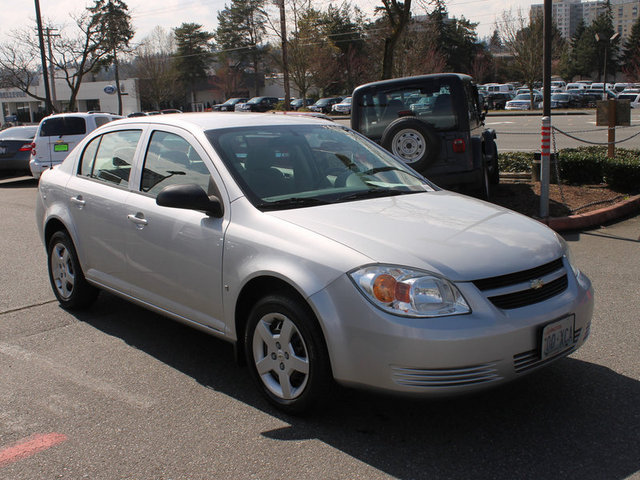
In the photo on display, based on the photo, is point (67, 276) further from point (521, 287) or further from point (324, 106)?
point (324, 106)

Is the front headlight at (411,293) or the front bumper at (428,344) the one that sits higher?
the front headlight at (411,293)

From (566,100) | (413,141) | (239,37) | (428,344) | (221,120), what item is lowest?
(428,344)

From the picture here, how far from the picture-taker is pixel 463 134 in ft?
29.2

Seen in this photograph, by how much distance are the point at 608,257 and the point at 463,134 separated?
2730mm

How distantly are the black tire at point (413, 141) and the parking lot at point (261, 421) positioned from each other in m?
3.93

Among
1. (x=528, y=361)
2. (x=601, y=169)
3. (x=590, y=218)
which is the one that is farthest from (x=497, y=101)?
(x=528, y=361)

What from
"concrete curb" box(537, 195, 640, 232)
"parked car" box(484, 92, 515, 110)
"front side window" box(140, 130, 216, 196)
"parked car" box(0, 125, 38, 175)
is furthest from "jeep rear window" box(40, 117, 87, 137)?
"parked car" box(484, 92, 515, 110)

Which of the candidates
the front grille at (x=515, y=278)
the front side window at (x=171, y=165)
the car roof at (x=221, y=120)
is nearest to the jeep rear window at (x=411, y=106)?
the car roof at (x=221, y=120)

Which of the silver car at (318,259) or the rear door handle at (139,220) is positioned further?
the rear door handle at (139,220)

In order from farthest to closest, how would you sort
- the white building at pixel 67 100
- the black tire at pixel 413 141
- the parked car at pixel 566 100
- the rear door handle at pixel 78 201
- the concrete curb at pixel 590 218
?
1. the white building at pixel 67 100
2. the parked car at pixel 566 100
3. the black tire at pixel 413 141
4. the concrete curb at pixel 590 218
5. the rear door handle at pixel 78 201

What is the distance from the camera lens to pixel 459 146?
8891 mm

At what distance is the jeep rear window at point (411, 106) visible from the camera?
9008mm

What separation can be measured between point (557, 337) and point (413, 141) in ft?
18.2

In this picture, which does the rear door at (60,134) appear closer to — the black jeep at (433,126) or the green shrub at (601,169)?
the black jeep at (433,126)
